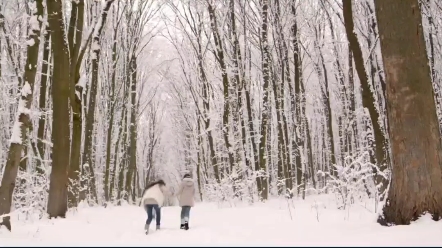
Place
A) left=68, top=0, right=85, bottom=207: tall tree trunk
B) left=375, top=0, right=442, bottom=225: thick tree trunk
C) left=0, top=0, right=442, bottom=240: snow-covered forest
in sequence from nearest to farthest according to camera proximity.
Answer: left=375, top=0, right=442, bottom=225: thick tree trunk
left=0, top=0, right=442, bottom=240: snow-covered forest
left=68, top=0, right=85, bottom=207: tall tree trunk

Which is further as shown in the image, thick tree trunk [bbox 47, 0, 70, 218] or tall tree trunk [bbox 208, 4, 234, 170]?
tall tree trunk [bbox 208, 4, 234, 170]

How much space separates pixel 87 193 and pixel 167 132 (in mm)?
28230

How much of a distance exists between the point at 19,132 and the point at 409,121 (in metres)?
6.46

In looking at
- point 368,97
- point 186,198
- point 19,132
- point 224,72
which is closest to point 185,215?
point 186,198

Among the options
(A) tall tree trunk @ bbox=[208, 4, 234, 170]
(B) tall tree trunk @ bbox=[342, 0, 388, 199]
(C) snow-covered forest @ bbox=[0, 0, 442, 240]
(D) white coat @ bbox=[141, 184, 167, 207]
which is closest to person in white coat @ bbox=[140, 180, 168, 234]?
(D) white coat @ bbox=[141, 184, 167, 207]

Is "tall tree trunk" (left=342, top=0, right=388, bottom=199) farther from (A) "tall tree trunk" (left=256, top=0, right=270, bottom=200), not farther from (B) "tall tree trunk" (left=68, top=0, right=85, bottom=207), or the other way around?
(B) "tall tree trunk" (left=68, top=0, right=85, bottom=207)

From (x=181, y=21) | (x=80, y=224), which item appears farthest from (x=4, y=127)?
(x=80, y=224)

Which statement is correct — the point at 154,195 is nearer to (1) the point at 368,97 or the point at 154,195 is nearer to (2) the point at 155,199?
(2) the point at 155,199

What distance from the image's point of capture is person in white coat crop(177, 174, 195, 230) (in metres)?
7.98

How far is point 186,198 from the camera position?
8.36m

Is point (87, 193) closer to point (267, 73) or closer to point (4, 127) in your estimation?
point (4, 127)

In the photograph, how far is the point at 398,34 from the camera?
16.6 ft

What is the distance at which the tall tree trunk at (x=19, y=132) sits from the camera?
22.4 ft

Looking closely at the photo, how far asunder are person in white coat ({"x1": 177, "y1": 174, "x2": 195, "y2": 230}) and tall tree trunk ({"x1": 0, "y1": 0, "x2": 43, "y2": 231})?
3.21 metres
